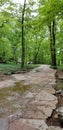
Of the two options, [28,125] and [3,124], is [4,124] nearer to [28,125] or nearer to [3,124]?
[3,124]

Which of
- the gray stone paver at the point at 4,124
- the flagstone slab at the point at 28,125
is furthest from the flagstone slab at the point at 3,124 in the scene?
the flagstone slab at the point at 28,125

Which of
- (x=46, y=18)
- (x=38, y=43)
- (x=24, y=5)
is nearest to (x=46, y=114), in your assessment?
(x=46, y=18)

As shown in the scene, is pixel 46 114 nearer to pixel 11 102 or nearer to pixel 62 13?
pixel 11 102

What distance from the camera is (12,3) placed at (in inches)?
655

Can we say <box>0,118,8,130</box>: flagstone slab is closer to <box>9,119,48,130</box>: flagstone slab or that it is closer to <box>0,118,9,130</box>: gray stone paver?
<box>0,118,9,130</box>: gray stone paver

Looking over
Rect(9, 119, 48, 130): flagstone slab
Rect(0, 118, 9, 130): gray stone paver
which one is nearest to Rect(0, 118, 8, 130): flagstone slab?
Rect(0, 118, 9, 130): gray stone paver

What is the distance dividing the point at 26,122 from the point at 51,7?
8515 millimetres

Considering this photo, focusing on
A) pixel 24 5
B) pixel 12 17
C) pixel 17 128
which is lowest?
pixel 17 128

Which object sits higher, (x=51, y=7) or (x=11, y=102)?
(x=51, y=7)

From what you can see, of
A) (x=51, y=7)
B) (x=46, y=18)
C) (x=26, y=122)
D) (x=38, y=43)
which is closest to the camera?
(x=26, y=122)

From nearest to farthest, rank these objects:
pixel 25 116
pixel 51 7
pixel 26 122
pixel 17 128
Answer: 1. pixel 17 128
2. pixel 26 122
3. pixel 25 116
4. pixel 51 7

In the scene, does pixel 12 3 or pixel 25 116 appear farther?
pixel 12 3

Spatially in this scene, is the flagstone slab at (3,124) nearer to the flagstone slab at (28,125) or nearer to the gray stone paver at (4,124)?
the gray stone paver at (4,124)

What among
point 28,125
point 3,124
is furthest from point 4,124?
point 28,125
